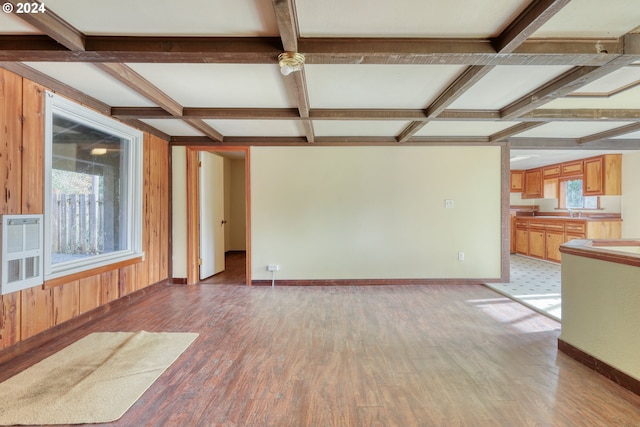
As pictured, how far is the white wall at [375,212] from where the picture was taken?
4246 mm

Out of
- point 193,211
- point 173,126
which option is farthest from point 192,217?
point 173,126

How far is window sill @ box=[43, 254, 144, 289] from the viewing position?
2.44 m

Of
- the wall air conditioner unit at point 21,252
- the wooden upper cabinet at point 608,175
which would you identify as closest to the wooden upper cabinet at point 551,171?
the wooden upper cabinet at point 608,175

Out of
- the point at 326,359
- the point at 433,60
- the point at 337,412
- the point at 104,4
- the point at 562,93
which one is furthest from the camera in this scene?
the point at 562,93

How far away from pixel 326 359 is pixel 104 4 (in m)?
2.62

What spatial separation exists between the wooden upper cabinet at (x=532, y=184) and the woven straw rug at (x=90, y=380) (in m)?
7.75

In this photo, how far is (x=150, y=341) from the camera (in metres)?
2.43

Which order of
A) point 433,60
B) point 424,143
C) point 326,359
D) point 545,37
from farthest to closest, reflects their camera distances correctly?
point 424,143
point 326,359
point 433,60
point 545,37

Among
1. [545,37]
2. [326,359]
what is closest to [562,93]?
[545,37]

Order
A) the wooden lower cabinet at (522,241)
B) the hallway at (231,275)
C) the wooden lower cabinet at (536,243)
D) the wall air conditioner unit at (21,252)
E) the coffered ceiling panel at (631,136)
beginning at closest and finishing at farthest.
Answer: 1. the wall air conditioner unit at (21,252)
2. the coffered ceiling panel at (631,136)
3. the hallway at (231,275)
4. the wooden lower cabinet at (536,243)
5. the wooden lower cabinet at (522,241)

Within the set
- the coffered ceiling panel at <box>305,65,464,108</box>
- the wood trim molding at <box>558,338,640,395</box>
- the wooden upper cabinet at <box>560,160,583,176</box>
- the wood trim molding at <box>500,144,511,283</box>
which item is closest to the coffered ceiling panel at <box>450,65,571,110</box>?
the coffered ceiling panel at <box>305,65,464,108</box>

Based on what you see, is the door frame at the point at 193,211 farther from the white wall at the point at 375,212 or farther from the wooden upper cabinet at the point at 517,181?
the wooden upper cabinet at the point at 517,181

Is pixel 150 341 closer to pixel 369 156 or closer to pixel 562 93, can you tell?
pixel 369 156

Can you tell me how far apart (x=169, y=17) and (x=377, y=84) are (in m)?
1.56
